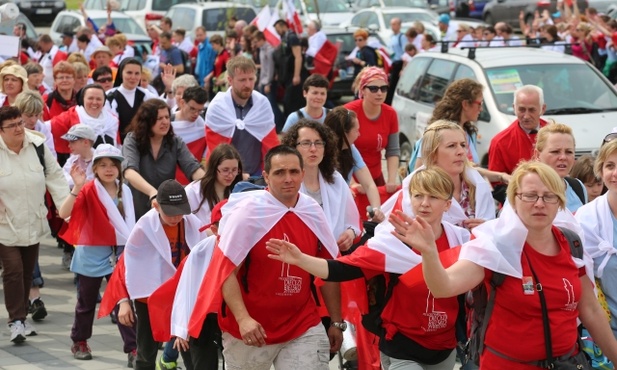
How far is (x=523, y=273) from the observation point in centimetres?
530

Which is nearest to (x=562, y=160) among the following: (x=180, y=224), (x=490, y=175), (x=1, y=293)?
(x=490, y=175)

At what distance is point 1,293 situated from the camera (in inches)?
448

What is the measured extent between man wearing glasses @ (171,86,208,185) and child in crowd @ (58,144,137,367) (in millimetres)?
1744

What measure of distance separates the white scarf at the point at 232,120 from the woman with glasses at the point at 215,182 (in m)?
1.79

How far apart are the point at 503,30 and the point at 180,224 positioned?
16.7m

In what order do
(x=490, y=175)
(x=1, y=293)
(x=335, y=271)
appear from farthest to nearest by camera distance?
(x=1, y=293), (x=490, y=175), (x=335, y=271)

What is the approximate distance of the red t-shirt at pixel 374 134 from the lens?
10508 millimetres

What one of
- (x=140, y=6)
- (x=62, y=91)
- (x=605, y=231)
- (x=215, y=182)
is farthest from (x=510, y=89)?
(x=140, y=6)

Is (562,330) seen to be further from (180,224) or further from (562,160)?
(180,224)

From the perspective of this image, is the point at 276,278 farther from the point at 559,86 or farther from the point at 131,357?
the point at 559,86

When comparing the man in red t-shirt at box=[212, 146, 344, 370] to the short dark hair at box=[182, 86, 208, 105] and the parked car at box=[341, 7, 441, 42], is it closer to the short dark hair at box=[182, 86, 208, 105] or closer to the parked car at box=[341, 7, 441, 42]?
the short dark hair at box=[182, 86, 208, 105]

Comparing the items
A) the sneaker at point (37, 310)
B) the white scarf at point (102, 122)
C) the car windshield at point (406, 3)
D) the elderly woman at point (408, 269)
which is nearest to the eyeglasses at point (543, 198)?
the elderly woman at point (408, 269)

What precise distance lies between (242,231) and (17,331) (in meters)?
4.01

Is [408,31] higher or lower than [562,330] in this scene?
lower
